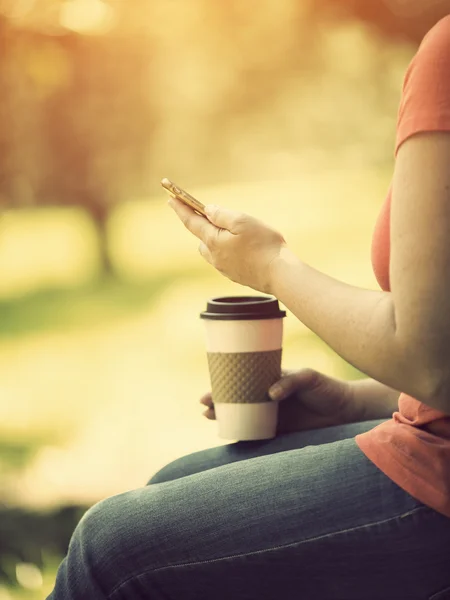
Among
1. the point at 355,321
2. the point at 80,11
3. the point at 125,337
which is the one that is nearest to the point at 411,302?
the point at 355,321

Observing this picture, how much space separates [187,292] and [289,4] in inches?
89.2

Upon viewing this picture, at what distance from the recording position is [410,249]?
98cm

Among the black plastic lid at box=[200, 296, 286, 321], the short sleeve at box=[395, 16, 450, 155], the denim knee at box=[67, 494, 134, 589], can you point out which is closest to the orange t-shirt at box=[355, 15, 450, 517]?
the short sleeve at box=[395, 16, 450, 155]

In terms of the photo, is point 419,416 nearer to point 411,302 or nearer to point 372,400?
point 411,302

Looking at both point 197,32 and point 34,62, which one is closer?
point 34,62

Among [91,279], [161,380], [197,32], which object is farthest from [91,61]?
[161,380]

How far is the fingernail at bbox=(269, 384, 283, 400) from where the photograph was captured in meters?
1.42

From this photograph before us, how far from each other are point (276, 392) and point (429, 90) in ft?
1.95

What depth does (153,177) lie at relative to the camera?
6789 millimetres

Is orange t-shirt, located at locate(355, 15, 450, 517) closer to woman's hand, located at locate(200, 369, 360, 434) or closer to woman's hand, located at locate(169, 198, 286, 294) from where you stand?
woman's hand, located at locate(169, 198, 286, 294)

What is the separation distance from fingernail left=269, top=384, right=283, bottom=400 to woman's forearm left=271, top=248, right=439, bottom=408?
11.6 inches

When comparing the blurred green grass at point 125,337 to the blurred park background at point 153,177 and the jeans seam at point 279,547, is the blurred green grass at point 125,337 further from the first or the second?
the jeans seam at point 279,547

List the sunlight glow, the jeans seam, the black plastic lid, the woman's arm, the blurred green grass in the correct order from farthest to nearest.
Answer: the blurred green grass < the sunlight glow < the black plastic lid < the jeans seam < the woman's arm

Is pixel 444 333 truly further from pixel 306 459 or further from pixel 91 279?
pixel 91 279
